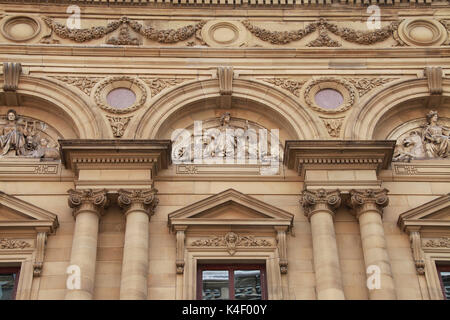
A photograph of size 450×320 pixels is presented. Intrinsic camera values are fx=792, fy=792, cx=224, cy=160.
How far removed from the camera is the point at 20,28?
21391 mm

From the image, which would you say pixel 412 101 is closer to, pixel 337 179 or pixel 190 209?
pixel 337 179

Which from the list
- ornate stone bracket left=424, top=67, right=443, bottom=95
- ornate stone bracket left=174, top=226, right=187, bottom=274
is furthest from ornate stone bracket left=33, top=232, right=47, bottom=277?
ornate stone bracket left=424, top=67, right=443, bottom=95

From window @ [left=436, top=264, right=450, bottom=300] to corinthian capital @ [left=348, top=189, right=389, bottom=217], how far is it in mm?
1796

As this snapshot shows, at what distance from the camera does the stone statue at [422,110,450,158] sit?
64.8 ft

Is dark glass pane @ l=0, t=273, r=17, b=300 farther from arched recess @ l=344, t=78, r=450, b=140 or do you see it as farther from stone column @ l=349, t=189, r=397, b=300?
arched recess @ l=344, t=78, r=450, b=140

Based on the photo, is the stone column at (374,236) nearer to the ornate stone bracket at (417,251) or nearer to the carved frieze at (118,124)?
the ornate stone bracket at (417,251)

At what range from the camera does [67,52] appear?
20750 mm

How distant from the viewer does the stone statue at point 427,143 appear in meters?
19.8

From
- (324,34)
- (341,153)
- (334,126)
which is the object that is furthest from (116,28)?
(341,153)

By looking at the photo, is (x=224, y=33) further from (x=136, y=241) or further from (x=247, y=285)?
(x=247, y=285)


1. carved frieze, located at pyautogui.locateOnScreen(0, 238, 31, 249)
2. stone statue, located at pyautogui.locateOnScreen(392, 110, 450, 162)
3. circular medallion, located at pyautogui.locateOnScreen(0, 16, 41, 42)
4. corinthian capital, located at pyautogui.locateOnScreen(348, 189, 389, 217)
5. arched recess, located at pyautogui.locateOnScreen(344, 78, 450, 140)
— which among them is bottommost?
carved frieze, located at pyautogui.locateOnScreen(0, 238, 31, 249)

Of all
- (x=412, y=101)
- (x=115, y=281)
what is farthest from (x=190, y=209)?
(x=412, y=101)

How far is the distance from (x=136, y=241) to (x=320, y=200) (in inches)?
167
